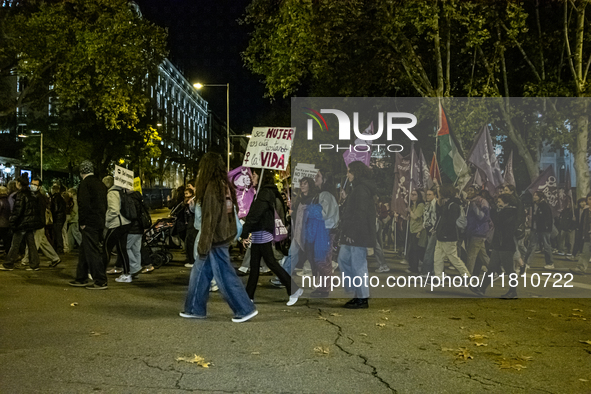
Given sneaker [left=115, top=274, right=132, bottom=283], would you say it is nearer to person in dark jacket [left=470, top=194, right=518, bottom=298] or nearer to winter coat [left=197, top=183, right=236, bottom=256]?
winter coat [left=197, top=183, right=236, bottom=256]

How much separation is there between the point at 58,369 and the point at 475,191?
774 centimetres

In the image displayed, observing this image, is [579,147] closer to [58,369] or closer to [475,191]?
[475,191]

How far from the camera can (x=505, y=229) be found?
376 inches

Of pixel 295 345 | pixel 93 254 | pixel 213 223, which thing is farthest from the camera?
pixel 93 254

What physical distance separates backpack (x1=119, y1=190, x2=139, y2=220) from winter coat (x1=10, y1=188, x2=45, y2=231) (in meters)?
2.54

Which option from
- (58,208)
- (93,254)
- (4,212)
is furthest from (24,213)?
(58,208)

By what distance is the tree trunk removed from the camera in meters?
18.2

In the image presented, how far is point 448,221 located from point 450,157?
7865 mm

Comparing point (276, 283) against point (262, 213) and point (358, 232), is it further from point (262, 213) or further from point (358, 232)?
point (358, 232)

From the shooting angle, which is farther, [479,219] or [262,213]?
[479,219]

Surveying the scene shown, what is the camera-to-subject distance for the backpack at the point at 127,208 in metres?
10.5

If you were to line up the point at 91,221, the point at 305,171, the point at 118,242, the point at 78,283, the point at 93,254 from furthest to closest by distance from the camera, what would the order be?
the point at 305,171 < the point at 118,242 < the point at 78,283 < the point at 91,221 < the point at 93,254

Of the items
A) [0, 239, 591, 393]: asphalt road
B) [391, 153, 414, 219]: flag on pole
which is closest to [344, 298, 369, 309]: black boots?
[0, 239, 591, 393]: asphalt road

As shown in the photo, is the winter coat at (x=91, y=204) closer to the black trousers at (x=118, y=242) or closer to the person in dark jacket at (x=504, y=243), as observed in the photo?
the black trousers at (x=118, y=242)
